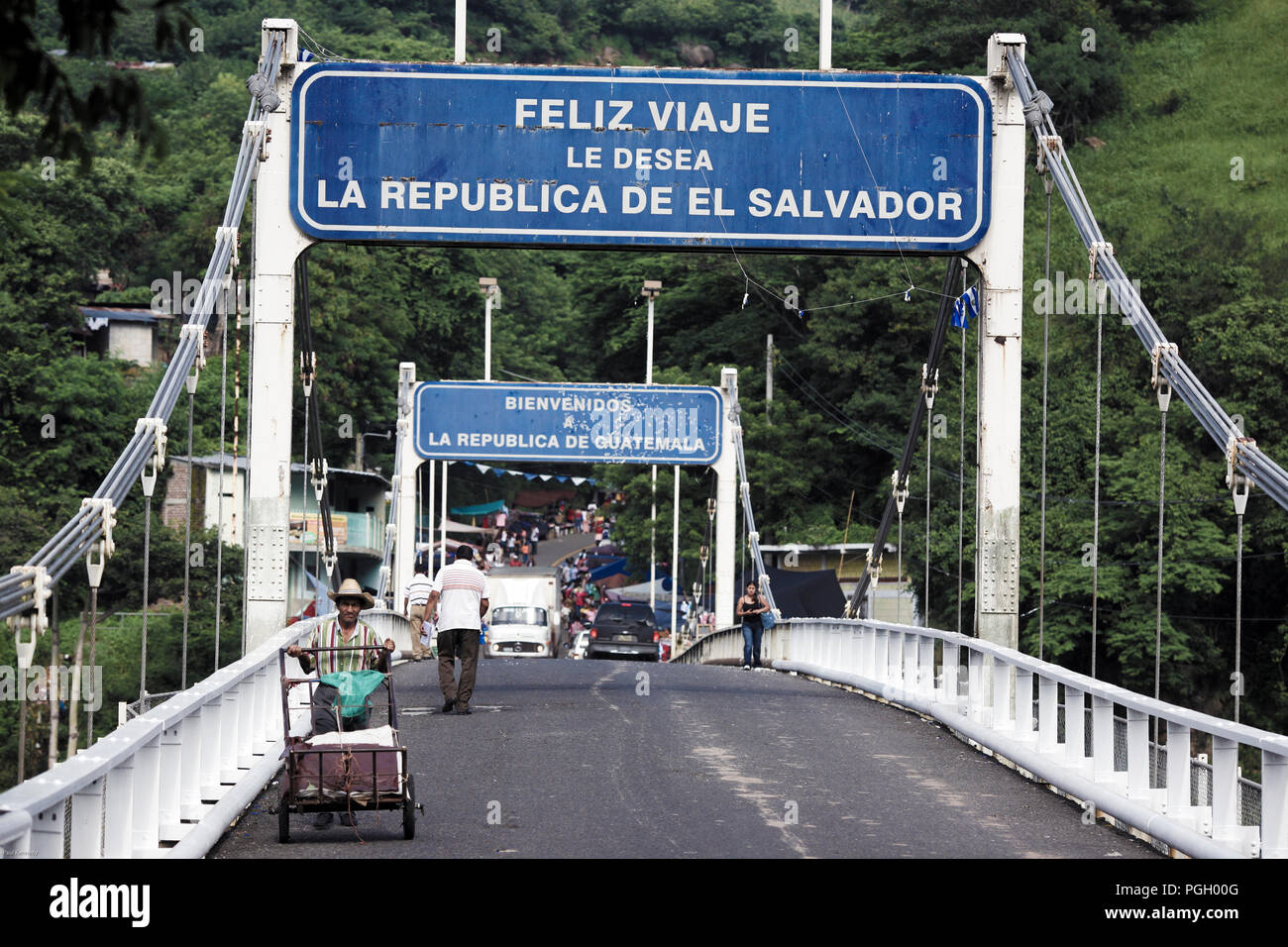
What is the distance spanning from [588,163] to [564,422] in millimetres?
23383

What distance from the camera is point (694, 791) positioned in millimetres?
13125

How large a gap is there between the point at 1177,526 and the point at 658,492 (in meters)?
22.3

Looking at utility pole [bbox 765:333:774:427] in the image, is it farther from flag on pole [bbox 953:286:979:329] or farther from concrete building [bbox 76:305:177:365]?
flag on pole [bbox 953:286:979:329]

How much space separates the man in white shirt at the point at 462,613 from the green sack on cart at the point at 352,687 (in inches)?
242

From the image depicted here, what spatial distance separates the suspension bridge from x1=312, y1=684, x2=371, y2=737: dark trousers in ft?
2.24

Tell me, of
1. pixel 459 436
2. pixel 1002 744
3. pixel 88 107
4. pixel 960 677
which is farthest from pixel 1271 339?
pixel 88 107

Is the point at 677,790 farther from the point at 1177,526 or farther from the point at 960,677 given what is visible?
the point at 1177,526

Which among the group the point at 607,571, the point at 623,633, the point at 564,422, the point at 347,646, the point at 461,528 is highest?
the point at 564,422

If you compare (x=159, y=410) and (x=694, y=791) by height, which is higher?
(x=159, y=410)

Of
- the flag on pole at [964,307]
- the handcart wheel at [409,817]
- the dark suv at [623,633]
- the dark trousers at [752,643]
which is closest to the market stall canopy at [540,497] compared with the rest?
the dark suv at [623,633]

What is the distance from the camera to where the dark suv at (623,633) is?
169 ft

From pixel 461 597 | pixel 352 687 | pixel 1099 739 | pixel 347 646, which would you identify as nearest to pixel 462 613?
pixel 461 597

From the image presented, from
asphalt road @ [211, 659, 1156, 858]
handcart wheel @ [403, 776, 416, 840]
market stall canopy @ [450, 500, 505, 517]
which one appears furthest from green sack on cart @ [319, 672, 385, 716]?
market stall canopy @ [450, 500, 505, 517]

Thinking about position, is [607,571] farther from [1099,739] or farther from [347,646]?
[347,646]
